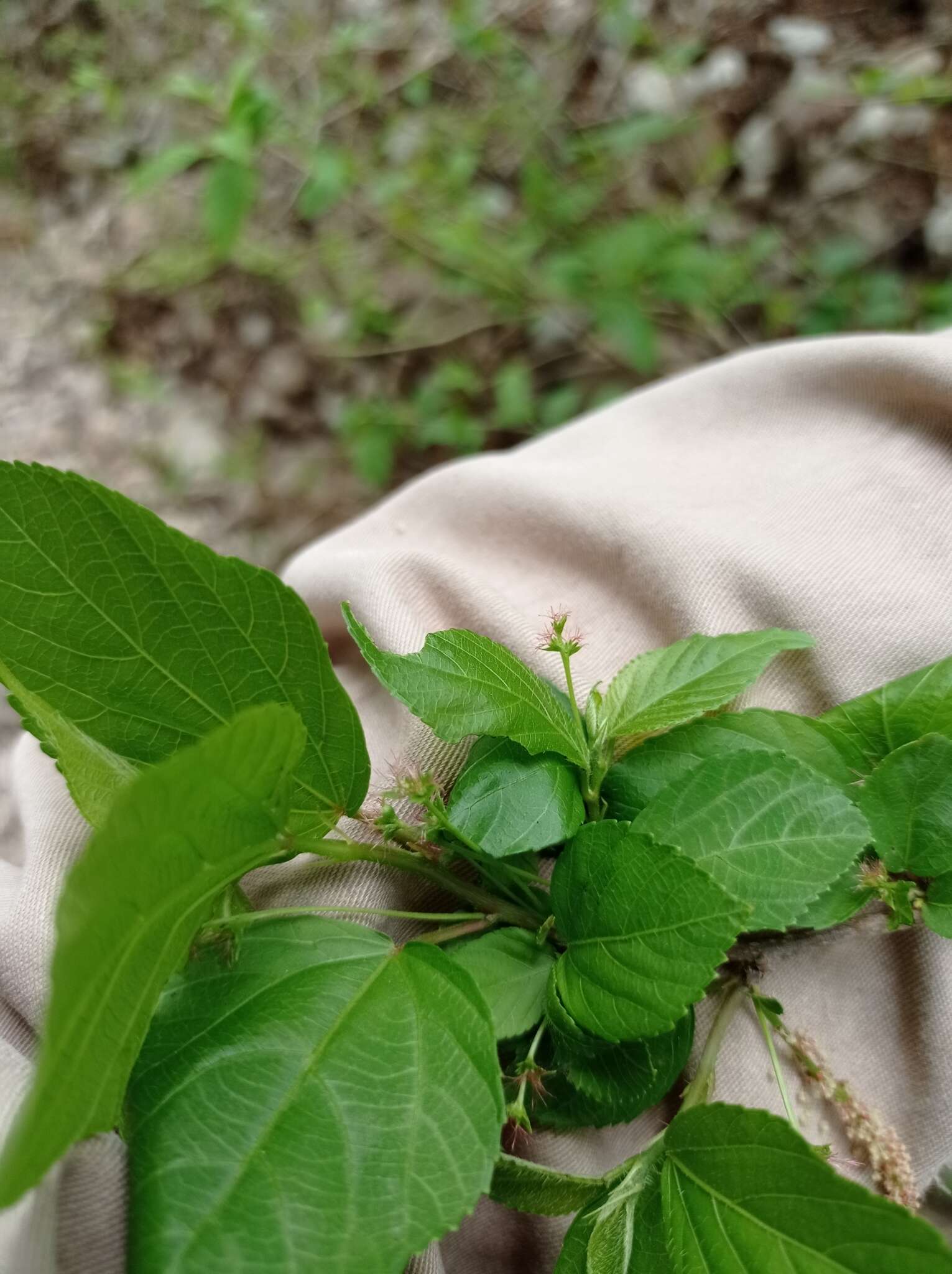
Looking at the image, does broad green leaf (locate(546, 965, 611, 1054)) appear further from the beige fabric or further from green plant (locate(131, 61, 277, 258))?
green plant (locate(131, 61, 277, 258))

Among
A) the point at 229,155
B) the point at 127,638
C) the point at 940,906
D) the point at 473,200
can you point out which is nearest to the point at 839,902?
the point at 940,906

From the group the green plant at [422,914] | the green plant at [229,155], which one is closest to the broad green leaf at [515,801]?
the green plant at [422,914]

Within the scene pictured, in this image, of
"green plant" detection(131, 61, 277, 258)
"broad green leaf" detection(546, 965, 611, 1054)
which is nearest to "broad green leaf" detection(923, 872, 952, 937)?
"broad green leaf" detection(546, 965, 611, 1054)

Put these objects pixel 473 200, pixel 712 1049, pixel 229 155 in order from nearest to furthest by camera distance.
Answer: pixel 712 1049, pixel 229 155, pixel 473 200

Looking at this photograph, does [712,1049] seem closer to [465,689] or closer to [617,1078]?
[617,1078]

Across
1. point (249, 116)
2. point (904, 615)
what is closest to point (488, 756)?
point (904, 615)

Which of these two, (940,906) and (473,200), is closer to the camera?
(940,906)

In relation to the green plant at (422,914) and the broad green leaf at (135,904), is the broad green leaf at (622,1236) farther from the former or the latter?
the broad green leaf at (135,904)
